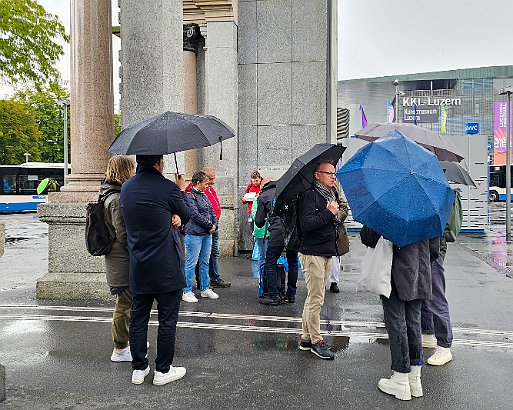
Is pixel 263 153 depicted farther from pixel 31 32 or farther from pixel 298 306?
pixel 31 32

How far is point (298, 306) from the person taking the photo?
8.38m

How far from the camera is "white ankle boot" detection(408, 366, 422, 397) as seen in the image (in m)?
5.03

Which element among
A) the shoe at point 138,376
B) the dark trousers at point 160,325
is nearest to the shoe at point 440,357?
the dark trousers at point 160,325

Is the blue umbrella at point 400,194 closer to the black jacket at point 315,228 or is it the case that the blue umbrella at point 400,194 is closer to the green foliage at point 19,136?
the black jacket at point 315,228

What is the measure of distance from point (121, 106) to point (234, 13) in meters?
5.55

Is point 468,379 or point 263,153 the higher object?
point 263,153

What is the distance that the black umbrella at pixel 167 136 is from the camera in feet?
16.2

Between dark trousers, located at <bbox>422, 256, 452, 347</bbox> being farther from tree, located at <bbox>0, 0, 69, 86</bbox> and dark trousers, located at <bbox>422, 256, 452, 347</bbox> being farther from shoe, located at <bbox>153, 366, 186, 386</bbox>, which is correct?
tree, located at <bbox>0, 0, 69, 86</bbox>

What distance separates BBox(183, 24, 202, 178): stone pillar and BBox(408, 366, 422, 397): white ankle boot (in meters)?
10.3

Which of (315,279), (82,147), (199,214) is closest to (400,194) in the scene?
(315,279)

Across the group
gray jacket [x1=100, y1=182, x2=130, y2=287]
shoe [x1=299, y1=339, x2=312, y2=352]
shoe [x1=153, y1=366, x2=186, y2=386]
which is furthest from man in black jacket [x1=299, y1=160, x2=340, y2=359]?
gray jacket [x1=100, y1=182, x2=130, y2=287]

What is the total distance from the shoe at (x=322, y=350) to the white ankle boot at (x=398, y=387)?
904 mm

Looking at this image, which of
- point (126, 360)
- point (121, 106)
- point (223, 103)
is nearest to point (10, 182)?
point (223, 103)

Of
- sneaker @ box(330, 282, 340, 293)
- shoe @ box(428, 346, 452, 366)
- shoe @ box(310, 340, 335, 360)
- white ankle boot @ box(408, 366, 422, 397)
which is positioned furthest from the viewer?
sneaker @ box(330, 282, 340, 293)
